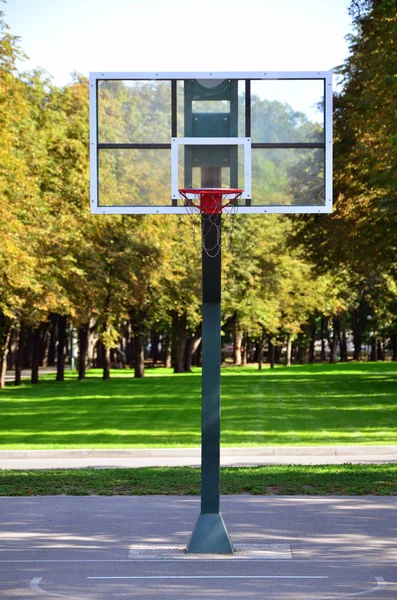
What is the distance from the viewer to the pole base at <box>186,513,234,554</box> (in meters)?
10.5

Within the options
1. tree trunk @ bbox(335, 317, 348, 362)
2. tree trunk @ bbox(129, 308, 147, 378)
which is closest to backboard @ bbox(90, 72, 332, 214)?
tree trunk @ bbox(129, 308, 147, 378)

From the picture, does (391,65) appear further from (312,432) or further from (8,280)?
(8,280)

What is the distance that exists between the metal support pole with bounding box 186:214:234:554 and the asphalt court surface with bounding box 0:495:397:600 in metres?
0.20

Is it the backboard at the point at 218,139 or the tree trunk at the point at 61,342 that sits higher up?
the backboard at the point at 218,139

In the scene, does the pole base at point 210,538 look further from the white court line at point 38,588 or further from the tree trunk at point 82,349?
the tree trunk at point 82,349

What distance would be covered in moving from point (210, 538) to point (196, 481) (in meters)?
4.66

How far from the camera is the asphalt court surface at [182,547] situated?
9117 mm

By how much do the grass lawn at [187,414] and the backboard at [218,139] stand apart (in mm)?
11187

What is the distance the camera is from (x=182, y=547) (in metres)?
10.8

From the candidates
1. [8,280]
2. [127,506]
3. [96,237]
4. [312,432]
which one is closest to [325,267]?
[96,237]

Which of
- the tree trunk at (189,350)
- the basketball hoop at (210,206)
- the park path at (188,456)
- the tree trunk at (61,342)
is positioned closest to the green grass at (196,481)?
the park path at (188,456)

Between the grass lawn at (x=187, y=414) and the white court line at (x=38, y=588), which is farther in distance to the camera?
the grass lawn at (x=187, y=414)

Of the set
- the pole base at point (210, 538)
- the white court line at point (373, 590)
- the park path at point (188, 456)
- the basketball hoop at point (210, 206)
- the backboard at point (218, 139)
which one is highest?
the backboard at point (218, 139)

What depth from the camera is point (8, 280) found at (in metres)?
36.0
